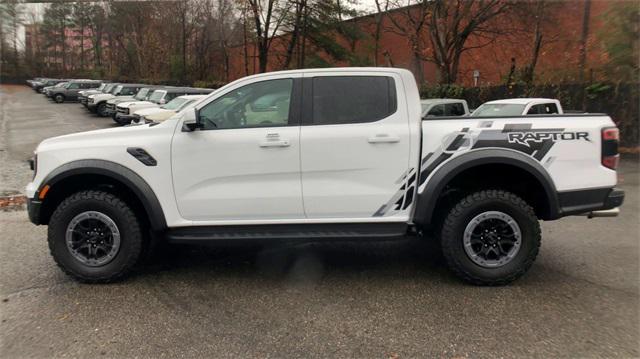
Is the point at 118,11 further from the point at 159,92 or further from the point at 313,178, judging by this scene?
the point at 313,178

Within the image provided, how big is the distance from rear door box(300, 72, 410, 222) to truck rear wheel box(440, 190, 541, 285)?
0.50m

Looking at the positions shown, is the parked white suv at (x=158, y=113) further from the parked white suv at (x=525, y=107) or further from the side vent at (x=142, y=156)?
the side vent at (x=142, y=156)

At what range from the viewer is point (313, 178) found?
4.23m

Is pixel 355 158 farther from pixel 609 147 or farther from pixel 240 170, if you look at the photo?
pixel 609 147

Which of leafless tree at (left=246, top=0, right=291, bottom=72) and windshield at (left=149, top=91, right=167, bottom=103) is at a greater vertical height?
leafless tree at (left=246, top=0, right=291, bottom=72)

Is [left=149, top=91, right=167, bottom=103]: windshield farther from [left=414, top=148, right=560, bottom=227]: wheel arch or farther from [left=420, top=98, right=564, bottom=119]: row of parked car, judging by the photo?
[left=414, top=148, right=560, bottom=227]: wheel arch

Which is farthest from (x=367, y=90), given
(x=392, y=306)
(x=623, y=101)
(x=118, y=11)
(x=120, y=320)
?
(x=118, y=11)

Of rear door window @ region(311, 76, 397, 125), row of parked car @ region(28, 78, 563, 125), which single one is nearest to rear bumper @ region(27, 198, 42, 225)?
row of parked car @ region(28, 78, 563, 125)

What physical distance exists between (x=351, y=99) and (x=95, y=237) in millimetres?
2685

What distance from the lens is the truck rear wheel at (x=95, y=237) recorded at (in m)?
4.33

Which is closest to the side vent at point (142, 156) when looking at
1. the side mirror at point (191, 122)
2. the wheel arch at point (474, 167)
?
the side mirror at point (191, 122)

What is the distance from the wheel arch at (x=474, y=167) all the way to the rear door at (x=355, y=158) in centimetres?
19

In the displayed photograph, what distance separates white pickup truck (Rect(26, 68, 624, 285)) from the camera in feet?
13.8

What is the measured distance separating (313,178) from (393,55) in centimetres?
3509
